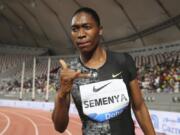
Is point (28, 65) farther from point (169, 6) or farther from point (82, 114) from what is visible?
point (82, 114)

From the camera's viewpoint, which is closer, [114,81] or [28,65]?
[114,81]

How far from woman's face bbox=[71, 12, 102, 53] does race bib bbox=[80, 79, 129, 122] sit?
0.26 m

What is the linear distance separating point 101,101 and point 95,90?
0.28 ft

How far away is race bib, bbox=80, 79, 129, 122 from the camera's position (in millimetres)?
2887

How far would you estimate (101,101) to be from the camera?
290 centimetres

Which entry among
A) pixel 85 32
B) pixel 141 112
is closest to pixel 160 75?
pixel 141 112

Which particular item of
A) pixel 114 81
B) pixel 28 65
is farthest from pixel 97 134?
pixel 28 65

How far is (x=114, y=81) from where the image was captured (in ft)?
9.59

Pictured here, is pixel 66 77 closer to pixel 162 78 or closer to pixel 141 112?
pixel 141 112

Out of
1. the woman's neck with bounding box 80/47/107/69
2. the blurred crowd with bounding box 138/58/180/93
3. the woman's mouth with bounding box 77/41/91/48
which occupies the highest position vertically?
the blurred crowd with bounding box 138/58/180/93

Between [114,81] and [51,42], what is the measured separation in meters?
40.7

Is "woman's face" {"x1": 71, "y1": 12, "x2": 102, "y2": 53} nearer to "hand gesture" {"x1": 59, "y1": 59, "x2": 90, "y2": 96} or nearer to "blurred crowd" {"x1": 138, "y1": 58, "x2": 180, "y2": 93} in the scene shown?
"hand gesture" {"x1": 59, "y1": 59, "x2": 90, "y2": 96}

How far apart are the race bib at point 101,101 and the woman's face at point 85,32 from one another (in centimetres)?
26

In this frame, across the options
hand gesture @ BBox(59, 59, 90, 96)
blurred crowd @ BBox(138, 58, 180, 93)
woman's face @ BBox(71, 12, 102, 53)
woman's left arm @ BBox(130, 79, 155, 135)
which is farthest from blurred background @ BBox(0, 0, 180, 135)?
hand gesture @ BBox(59, 59, 90, 96)
